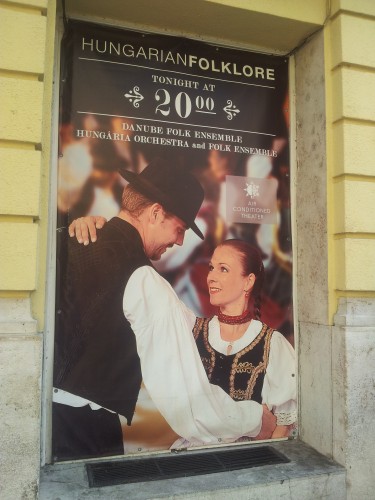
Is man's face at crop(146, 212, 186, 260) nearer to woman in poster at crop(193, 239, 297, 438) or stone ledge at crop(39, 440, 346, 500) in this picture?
woman in poster at crop(193, 239, 297, 438)

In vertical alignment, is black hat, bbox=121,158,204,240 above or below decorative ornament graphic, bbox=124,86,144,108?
below

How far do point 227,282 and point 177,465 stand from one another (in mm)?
1736

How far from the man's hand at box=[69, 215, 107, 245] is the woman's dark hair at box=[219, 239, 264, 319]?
4.19 ft

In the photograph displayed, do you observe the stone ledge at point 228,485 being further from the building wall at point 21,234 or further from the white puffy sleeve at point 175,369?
the white puffy sleeve at point 175,369

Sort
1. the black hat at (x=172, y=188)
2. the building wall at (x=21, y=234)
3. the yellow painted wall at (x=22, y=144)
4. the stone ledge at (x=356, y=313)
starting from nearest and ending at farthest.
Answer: the building wall at (x=21, y=234) < the yellow painted wall at (x=22, y=144) < the stone ledge at (x=356, y=313) < the black hat at (x=172, y=188)

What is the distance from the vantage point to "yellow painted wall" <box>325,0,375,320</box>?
13.3ft

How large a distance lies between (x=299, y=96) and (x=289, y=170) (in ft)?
2.65

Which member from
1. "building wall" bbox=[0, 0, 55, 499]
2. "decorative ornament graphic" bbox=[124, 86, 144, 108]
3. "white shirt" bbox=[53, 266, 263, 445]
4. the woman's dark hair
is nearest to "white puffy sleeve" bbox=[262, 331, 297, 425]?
"white shirt" bbox=[53, 266, 263, 445]

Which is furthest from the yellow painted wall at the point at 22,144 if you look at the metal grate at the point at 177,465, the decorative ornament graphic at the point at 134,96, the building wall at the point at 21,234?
the metal grate at the point at 177,465

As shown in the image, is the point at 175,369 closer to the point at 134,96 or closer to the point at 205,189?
the point at 205,189

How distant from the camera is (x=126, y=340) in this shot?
4.05 m

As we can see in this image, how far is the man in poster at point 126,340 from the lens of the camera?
12.9 feet

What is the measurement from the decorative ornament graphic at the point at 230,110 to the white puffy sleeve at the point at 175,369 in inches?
71.0

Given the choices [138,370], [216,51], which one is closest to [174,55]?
[216,51]
